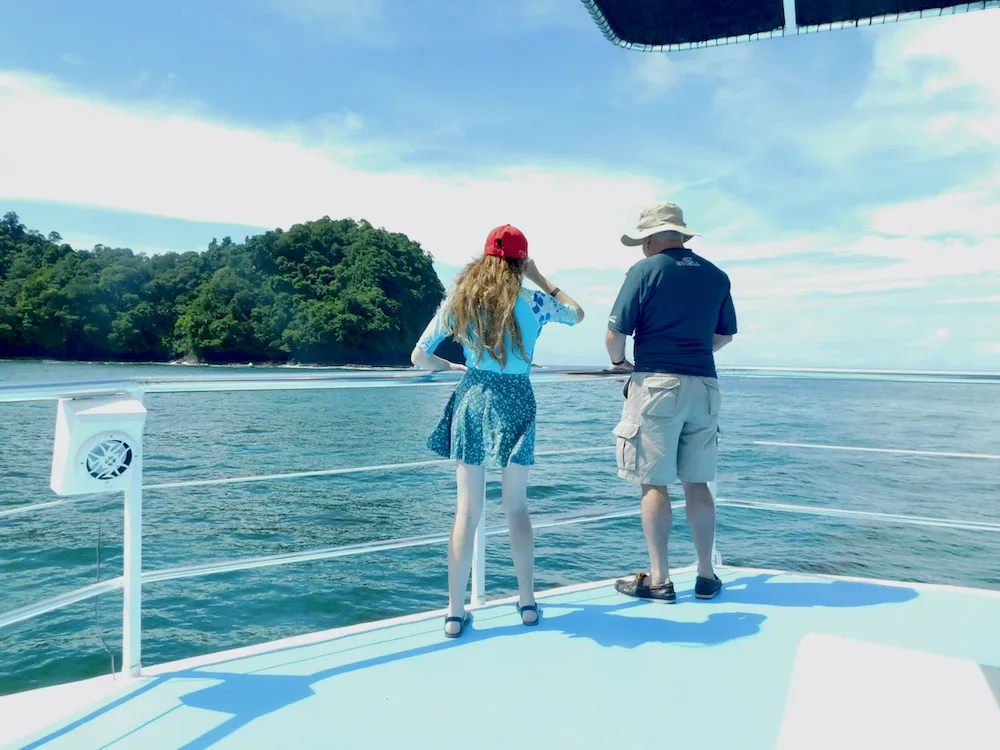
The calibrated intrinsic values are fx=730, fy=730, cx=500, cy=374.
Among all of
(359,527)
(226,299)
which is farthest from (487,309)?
(226,299)

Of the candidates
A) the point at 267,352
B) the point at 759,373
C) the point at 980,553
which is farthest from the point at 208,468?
the point at 267,352

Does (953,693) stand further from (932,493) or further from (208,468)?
(208,468)

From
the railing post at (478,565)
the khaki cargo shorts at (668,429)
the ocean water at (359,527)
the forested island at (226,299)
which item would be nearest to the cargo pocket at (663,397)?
the khaki cargo shorts at (668,429)

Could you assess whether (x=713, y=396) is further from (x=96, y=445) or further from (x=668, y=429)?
(x=96, y=445)

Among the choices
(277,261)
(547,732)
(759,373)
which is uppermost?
(277,261)

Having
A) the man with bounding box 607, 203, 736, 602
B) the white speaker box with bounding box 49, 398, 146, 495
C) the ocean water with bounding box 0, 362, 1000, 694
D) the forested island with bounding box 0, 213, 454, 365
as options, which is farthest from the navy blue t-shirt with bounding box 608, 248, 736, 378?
the forested island with bounding box 0, 213, 454, 365

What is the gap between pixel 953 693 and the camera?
59.3 inches

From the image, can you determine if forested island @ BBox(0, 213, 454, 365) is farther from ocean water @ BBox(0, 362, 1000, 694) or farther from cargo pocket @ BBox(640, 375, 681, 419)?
cargo pocket @ BBox(640, 375, 681, 419)

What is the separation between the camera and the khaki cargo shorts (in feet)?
7.04

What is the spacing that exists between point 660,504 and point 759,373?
0.87 meters

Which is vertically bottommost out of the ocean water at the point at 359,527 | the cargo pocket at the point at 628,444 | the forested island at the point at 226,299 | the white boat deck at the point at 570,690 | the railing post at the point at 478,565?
the ocean water at the point at 359,527

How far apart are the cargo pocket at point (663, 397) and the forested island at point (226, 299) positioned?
58476 mm

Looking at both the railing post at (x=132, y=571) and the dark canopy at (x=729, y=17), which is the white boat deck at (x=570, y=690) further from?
the dark canopy at (x=729, y=17)

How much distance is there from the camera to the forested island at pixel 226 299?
196 feet
